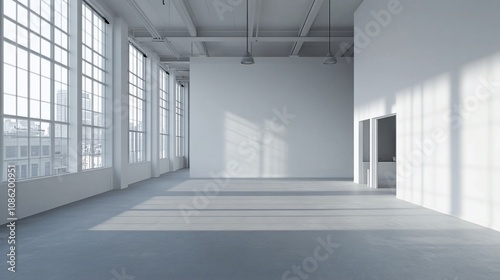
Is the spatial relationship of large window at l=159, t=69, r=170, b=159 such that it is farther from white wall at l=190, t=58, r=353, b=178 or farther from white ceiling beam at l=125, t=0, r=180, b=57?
white ceiling beam at l=125, t=0, r=180, b=57

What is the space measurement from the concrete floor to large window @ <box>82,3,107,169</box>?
3336 millimetres

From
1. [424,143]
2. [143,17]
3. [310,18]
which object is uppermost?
[310,18]

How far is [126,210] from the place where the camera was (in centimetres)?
1112

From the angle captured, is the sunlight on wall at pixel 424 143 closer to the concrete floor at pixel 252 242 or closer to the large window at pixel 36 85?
the concrete floor at pixel 252 242

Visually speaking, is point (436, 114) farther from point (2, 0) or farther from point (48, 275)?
point (2, 0)

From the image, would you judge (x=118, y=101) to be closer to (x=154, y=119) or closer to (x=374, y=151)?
(x=154, y=119)

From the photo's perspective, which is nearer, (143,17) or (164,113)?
(143,17)

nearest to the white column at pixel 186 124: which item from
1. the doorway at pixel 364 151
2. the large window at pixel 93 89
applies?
the large window at pixel 93 89

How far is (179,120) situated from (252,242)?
25.6 m

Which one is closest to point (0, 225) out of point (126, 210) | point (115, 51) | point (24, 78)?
point (126, 210)

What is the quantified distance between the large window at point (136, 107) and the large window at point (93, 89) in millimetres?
3690

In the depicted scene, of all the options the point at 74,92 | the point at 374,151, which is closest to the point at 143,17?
the point at 74,92

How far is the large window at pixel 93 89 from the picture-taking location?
14.3 meters

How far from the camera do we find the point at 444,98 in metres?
10.1
